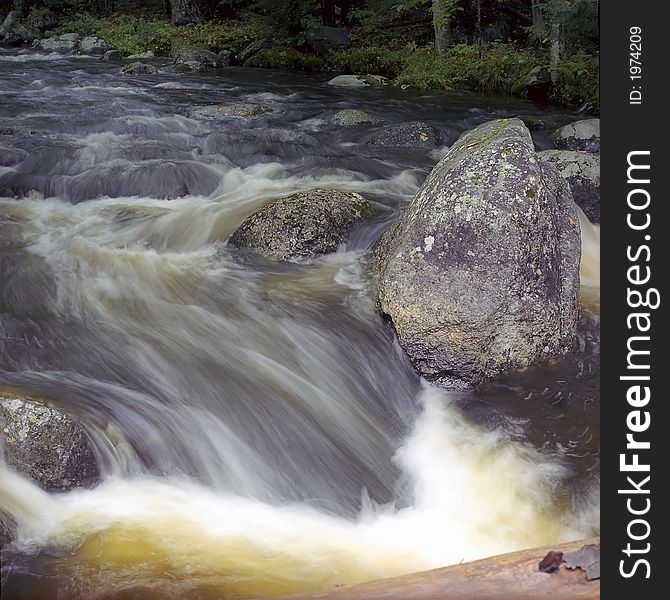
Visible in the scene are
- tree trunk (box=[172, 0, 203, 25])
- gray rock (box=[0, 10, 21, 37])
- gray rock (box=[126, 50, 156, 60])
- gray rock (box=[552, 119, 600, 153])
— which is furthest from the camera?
gray rock (box=[0, 10, 21, 37])

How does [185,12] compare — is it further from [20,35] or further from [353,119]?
[353,119]

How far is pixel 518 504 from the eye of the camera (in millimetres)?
4195

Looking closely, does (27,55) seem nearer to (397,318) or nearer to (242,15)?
(242,15)

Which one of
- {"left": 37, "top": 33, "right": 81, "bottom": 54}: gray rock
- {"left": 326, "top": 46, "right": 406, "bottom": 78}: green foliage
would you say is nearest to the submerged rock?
{"left": 326, "top": 46, "right": 406, "bottom": 78}: green foliage

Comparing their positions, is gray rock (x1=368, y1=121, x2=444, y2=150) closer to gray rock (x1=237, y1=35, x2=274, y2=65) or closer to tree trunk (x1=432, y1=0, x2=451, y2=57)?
tree trunk (x1=432, y1=0, x2=451, y2=57)

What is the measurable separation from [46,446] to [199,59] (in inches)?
737

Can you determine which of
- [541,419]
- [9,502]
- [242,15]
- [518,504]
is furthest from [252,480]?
[242,15]

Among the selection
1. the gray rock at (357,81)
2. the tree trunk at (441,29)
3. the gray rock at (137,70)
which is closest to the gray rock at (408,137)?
the gray rock at (357,81)

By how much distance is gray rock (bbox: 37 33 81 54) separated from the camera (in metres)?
25.0

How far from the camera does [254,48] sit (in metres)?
21.6

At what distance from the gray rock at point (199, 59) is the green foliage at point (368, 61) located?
3.57 meters

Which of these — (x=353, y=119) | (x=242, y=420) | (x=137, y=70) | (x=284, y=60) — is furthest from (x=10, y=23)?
(x=242, y=420)

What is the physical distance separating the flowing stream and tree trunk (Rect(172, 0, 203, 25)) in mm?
21907

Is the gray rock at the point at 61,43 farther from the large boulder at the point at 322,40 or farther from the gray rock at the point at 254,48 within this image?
the large boulder at the point at 322,40
